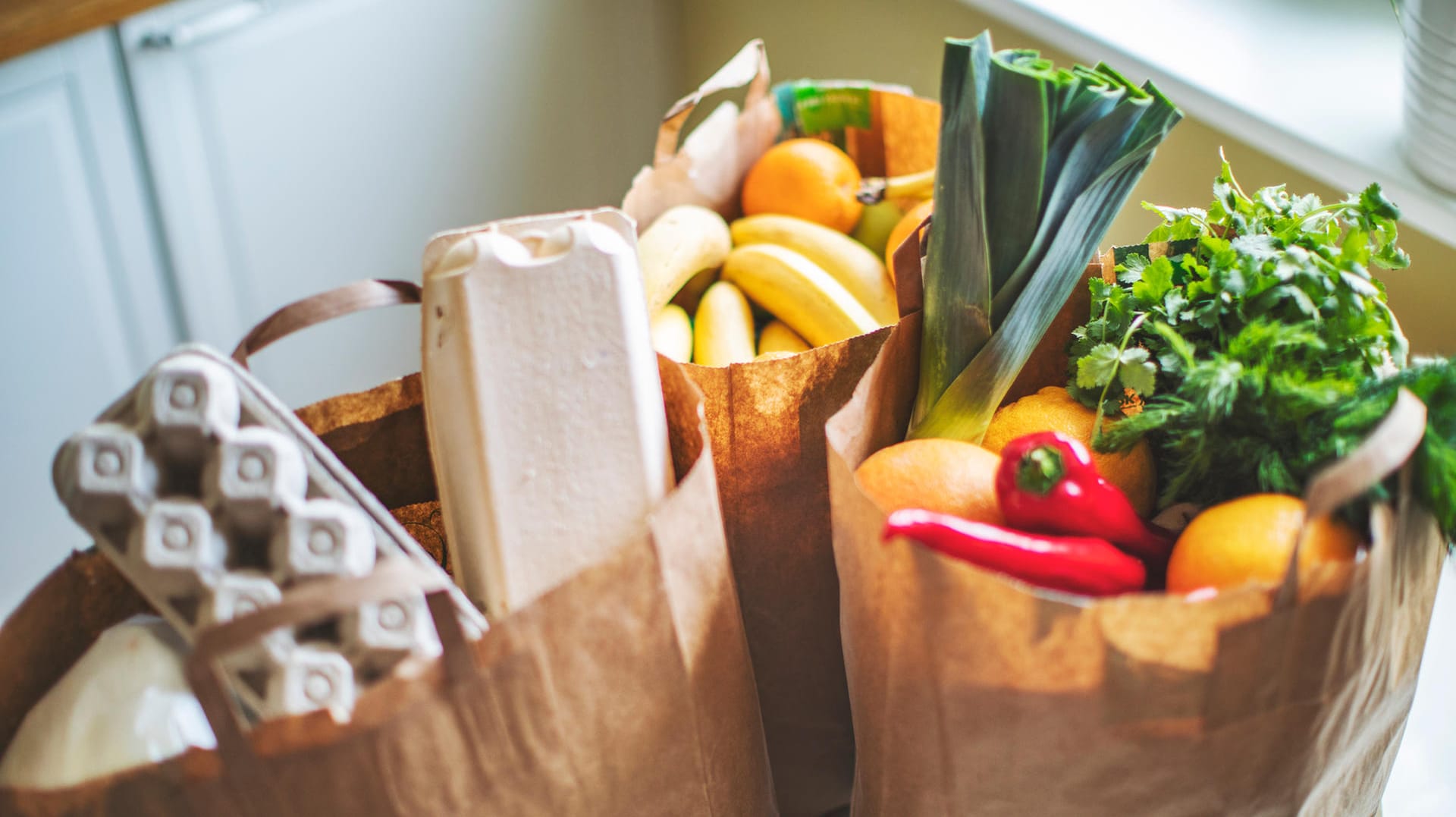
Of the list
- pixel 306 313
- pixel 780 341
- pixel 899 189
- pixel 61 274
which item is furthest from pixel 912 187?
pixel 61 274

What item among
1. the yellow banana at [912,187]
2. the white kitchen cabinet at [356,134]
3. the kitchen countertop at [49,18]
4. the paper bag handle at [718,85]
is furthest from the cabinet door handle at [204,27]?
the yellow banana at [912,187]

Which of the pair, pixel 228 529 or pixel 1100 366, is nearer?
pixel 228 529

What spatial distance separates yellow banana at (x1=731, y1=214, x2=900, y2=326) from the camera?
0.91 meters

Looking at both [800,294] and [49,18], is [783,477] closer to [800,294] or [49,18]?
[800,294]

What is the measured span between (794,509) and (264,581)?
1.17ft

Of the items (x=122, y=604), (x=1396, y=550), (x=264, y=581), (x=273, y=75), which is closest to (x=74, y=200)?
(x=273, y=75)

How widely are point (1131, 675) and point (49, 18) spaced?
1.04 m

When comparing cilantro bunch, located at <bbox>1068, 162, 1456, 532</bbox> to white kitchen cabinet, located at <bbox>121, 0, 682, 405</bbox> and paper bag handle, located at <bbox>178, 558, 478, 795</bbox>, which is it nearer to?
paper bag handle, located at <bbox>178, 558, 478, 795</bbox>

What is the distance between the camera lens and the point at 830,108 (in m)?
1.04

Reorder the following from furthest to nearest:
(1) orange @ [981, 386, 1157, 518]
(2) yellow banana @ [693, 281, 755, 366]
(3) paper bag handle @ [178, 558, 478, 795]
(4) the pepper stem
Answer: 1. (2) yellow banana @ [693, 281, 755, 366]
2. (1) orange @ [981, 386, 1157, 518]
3. (4) the pepper stem
4. (3) paper bag handle @ [178, 558, 478, 795]

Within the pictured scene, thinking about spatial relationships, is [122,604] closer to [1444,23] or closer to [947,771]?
[947,771]

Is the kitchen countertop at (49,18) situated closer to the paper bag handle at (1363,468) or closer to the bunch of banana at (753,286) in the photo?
the bunch of banana at (753,286)

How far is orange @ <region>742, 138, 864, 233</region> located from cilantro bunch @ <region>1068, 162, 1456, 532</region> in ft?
1.12

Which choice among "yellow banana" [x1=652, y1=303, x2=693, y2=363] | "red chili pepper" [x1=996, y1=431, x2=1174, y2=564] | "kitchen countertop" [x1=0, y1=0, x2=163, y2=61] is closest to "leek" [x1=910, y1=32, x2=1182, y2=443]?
"red chili pepper" [x1=996, y1=431, x2=1174, y2=564]
